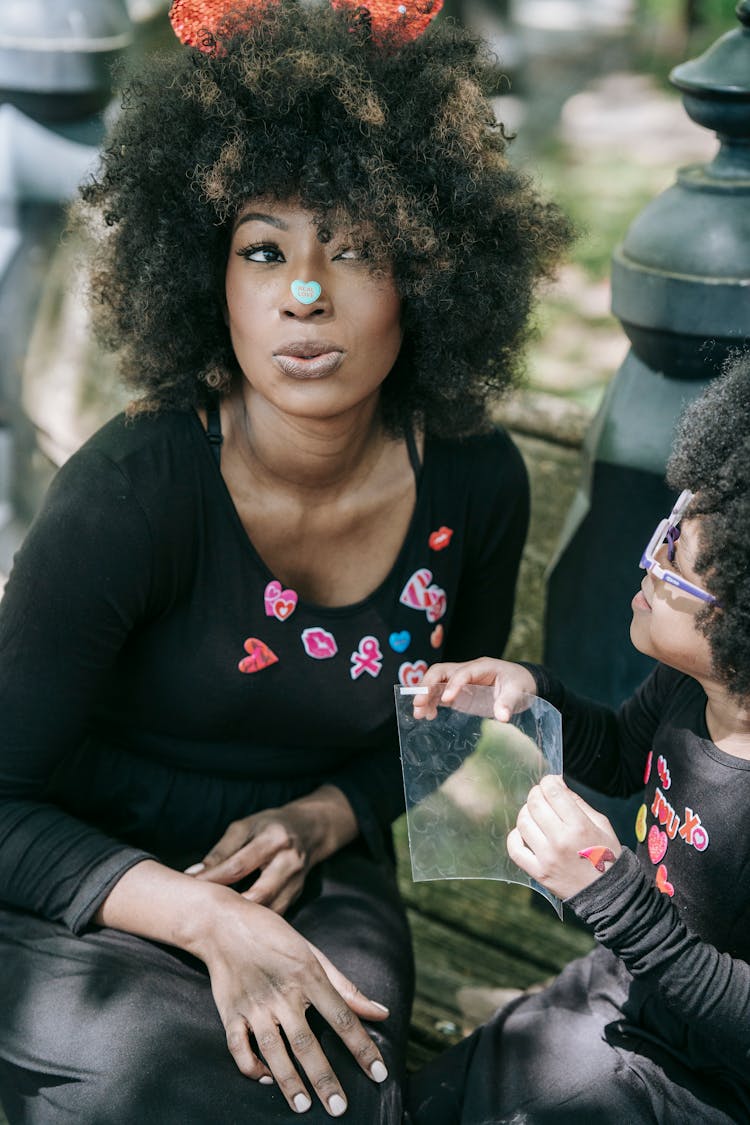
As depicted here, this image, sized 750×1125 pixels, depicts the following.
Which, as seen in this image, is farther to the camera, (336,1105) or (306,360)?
(306,360)

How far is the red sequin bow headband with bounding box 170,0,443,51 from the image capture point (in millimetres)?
2037

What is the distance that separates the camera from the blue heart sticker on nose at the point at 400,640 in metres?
2.26

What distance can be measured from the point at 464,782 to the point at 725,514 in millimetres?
648

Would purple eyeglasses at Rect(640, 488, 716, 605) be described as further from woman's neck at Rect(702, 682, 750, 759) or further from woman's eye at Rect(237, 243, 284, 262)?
woman's eye at Rect(237, 243, 284, 262)

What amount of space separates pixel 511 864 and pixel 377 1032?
1.06 ft

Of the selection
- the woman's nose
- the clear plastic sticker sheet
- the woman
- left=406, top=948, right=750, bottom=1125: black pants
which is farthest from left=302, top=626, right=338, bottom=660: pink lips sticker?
left=406, top=948, right=750, bottom=1125: black pants

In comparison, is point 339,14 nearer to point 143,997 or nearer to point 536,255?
point 536,255

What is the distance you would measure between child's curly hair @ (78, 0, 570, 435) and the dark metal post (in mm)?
217

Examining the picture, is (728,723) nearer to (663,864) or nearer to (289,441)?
(663,864)

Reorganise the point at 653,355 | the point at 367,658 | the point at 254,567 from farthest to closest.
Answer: the point at 653,355
the point at 367,658
the point at 254,567

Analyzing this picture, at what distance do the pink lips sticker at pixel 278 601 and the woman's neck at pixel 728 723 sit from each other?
69 cm

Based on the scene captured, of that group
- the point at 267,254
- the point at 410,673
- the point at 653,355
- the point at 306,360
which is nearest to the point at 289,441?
the point at 306,360

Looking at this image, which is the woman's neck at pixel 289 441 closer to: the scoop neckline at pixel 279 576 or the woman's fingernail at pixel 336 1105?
the scoop neckline at pixel 279 576

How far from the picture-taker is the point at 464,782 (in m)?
2.09
